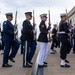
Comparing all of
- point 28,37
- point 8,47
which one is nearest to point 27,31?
point 28,37

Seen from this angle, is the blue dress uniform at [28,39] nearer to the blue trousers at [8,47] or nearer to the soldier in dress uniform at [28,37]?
the soldier in dress uniform at [28,37]

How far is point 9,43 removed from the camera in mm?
10133

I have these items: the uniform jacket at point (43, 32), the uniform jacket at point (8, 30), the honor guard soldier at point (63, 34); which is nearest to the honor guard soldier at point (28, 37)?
the uniform jacket at point (43, 32)

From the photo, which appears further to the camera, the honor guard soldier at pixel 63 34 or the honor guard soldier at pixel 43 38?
the honor guard soldier at pixel 43 38

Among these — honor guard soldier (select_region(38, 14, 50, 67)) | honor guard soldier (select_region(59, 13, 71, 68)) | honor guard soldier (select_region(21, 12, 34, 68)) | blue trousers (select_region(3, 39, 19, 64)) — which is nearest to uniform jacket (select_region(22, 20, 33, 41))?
honor guard soldier (select_region(21, 12, 34, 68))

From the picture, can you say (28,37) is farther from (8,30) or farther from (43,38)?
(8,30)

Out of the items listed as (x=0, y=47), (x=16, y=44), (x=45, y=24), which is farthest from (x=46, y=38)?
(x=0, y=47)

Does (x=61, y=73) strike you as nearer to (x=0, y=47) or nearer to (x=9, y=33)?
(x=9, y=33)

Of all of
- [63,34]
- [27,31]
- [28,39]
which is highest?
[27,31]

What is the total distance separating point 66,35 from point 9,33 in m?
1.91

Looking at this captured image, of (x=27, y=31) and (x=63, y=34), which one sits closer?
(x=27, y=31)

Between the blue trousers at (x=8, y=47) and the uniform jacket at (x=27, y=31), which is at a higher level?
the uniform jacket at (x=27, y=31)

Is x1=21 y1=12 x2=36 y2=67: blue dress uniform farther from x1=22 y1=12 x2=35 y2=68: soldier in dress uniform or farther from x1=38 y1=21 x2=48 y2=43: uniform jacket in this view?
x1=38 y1=21 x2=48 y2=43: uniform jacket

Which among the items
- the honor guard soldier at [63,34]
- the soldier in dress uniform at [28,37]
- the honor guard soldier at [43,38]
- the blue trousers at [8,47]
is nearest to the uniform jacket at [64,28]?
the honor guard soldier at [63,34]
